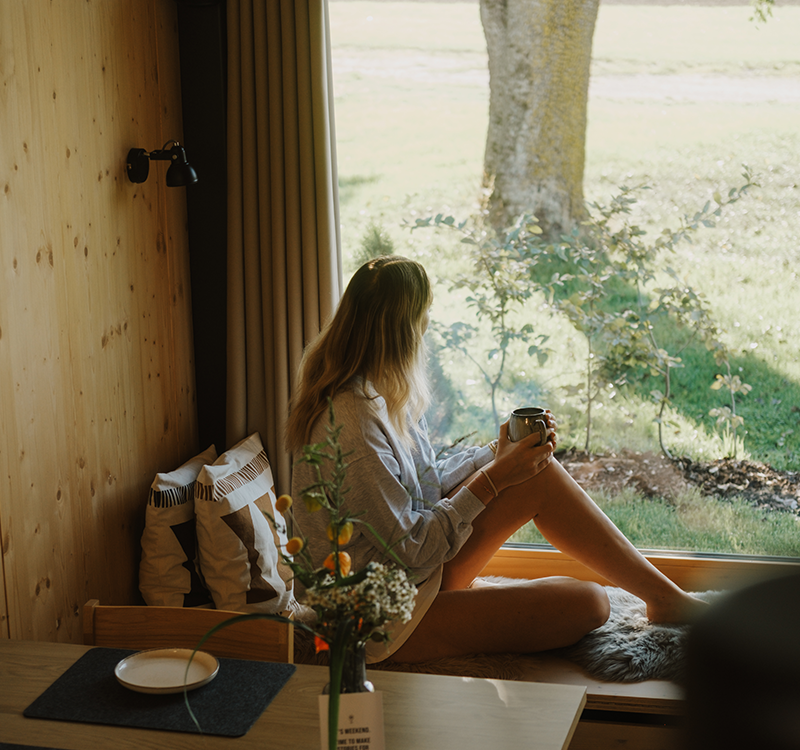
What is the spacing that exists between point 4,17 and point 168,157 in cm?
60

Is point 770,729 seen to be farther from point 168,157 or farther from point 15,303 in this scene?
point 168,157

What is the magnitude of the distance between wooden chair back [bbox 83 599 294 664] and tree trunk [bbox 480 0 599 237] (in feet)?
5.55

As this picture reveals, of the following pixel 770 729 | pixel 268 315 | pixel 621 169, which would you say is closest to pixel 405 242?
pixel 268 315

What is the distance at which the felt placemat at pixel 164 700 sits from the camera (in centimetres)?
126

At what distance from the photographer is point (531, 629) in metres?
2.12

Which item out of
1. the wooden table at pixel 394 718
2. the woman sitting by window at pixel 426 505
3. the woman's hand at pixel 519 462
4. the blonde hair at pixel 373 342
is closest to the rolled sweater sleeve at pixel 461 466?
the woman sitting by window at pixel 426 505

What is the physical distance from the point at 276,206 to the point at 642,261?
1180 mm

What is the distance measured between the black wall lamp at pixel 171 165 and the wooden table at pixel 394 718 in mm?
1345

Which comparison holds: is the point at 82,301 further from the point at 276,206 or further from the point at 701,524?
the point at 701,524

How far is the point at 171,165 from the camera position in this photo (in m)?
2.34

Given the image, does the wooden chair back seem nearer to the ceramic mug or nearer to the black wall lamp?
the ceramic mug

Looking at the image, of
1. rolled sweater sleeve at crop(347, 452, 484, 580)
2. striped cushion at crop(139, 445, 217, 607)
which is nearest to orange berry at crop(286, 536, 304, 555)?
rolled sweater sleeve at crop(347, 452, 484, 580)

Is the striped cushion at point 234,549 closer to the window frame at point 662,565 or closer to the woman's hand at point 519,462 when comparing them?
the woman's hand at point 519,462

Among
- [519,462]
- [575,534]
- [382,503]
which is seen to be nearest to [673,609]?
[575,534]
